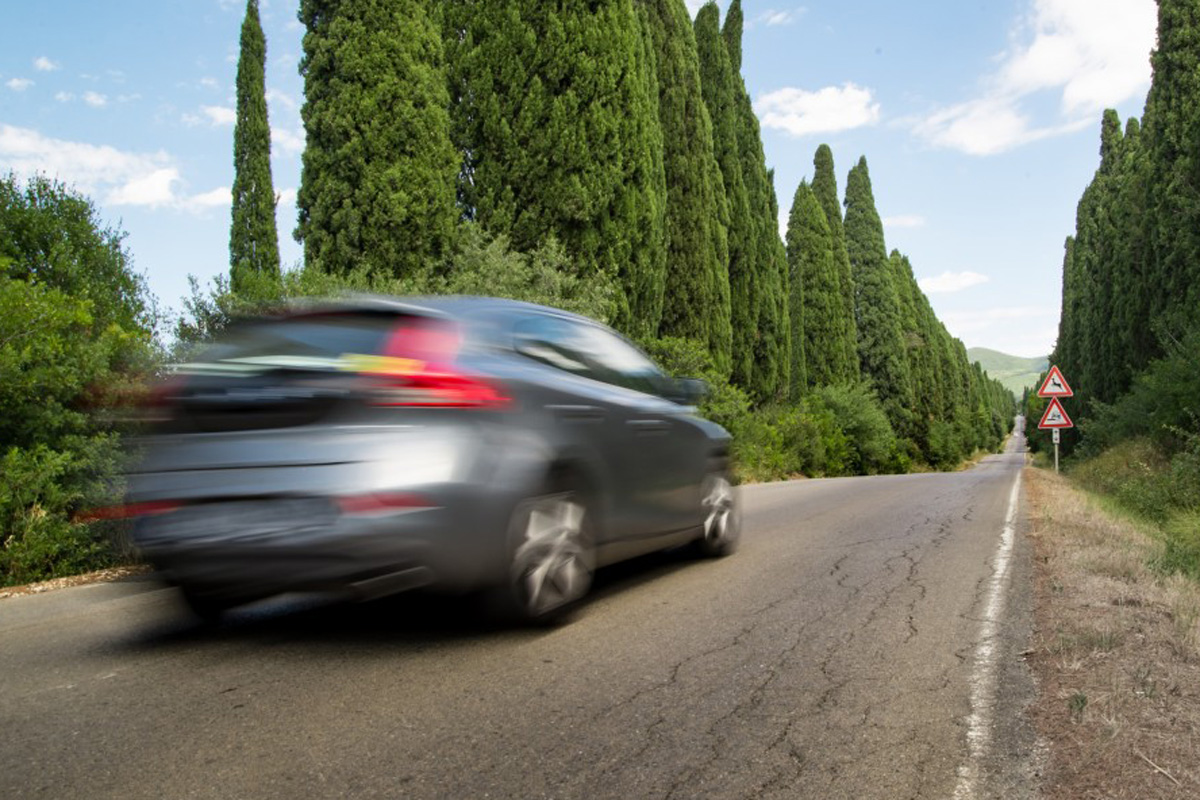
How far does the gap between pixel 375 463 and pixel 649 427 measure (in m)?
2.26

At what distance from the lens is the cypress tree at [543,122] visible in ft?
58.5

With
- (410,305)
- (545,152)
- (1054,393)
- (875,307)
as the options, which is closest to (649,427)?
(410,305)

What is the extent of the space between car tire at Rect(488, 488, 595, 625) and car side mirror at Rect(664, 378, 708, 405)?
5.56ft

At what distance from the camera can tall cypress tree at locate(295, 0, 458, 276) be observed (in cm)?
1482

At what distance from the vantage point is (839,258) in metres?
44.4

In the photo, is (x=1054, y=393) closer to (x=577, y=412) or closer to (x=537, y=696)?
(x=577, y=412)

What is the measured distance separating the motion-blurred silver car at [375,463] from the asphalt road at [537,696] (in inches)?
16.0

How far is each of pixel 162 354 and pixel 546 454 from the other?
4.97 meters

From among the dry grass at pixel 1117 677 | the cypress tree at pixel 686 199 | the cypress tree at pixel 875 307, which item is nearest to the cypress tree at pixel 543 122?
the cypress tree at pixel 686 199

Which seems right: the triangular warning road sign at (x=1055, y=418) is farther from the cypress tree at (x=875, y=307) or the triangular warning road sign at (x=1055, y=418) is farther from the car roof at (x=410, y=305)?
the cypress tree at (x=875, y=307)

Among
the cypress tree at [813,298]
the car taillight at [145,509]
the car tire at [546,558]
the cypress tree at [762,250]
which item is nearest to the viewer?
the car taillight at [145,509]

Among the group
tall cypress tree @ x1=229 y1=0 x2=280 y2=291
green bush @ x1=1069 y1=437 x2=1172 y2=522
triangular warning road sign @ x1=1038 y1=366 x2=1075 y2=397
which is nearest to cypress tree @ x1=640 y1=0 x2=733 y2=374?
triangular warning road sign @ x1=1038 y1=366 x2=1075 y2=397

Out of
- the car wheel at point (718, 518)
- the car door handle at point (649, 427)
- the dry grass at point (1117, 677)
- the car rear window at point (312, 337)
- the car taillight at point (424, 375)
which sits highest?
the car rear window at point (312, 337)

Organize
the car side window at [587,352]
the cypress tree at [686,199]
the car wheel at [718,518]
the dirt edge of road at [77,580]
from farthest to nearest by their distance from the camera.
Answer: the cypress tree at [686,199] → the car wheel at [718,518] → the dirt edge of road at [77,580] → the car side window at [587,352]
